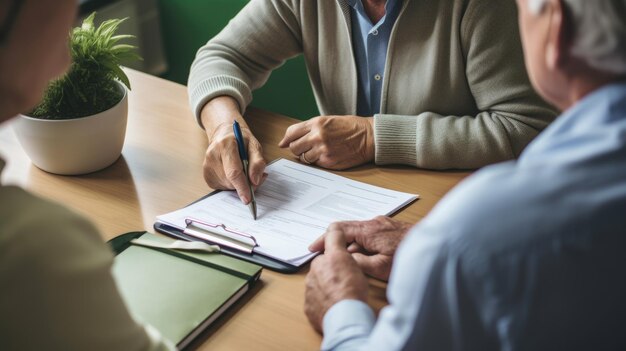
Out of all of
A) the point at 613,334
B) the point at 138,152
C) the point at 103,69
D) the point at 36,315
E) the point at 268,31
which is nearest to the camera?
the point at 36,315

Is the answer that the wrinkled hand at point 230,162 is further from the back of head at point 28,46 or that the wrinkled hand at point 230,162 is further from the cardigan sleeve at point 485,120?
the back of head at point 28,46

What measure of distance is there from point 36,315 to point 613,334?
0.59 m

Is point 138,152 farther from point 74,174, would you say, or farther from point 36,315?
point 36,315

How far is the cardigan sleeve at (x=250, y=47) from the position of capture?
1.68m

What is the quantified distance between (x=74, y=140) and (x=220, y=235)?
369mm

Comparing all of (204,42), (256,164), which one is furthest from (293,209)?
(204,42)

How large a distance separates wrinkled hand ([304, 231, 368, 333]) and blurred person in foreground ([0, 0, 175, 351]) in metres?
0.36

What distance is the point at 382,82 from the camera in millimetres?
1639

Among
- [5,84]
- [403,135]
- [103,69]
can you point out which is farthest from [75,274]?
[403,135]

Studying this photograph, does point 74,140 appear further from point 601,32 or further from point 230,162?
point 601,32

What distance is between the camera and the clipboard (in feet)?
3.77

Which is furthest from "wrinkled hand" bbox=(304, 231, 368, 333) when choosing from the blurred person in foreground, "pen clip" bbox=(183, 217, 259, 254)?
the blurred person in foreground

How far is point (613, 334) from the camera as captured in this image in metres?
0.77

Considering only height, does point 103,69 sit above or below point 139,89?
above
